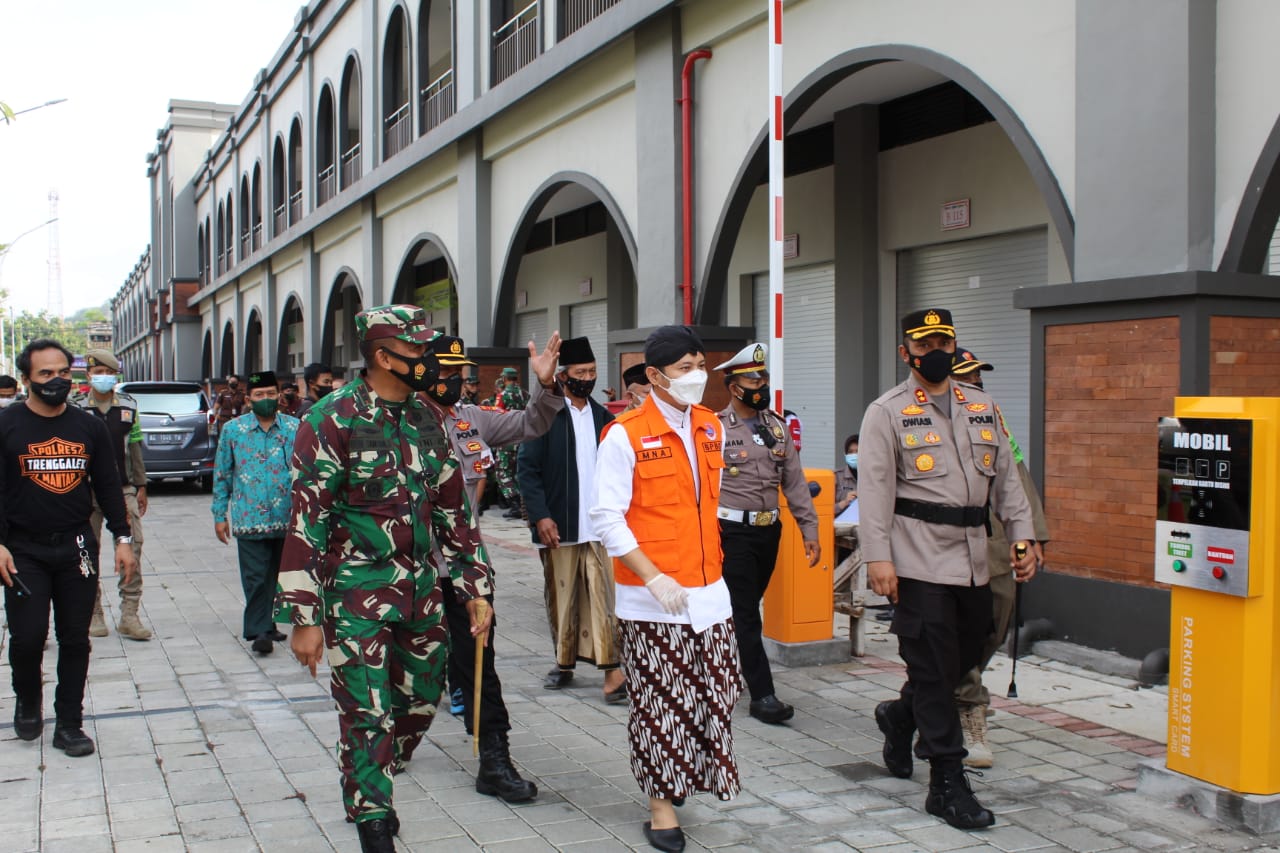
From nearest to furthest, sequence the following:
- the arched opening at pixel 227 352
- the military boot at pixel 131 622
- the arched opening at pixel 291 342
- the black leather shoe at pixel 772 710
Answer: the black leather shoe at pixel 772 710
the military boot at pixel 131 622
the arched opening at pixel 291 342
the arched opening at pixel 227 352

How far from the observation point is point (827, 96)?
471 inches

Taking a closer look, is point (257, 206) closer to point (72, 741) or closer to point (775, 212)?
point (775, 212)

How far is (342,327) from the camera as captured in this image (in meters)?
31.6

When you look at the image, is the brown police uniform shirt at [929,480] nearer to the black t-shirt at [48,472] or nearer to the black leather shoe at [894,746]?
the black leather shoe at [894,746]

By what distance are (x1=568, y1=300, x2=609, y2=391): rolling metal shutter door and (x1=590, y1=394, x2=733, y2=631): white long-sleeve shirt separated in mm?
14449

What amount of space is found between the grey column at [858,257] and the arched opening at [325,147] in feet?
53.9

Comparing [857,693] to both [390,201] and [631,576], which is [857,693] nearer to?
[631,576]

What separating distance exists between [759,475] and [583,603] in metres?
1.24

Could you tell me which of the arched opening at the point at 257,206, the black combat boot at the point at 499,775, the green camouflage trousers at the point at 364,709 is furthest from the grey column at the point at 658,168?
the arched opening at the point at 257,206

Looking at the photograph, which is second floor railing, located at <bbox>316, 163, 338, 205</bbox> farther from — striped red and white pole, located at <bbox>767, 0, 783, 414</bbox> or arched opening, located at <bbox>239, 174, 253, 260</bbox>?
striped red and white pole, located at <bbox>767, 0, 783, 414</bbox>

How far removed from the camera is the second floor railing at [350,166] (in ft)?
80.2

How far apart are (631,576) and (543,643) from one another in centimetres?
373

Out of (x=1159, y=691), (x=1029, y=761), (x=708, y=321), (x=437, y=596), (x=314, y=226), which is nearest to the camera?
(x=437, y=596)

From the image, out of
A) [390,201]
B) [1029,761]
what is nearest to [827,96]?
[1029,761]
